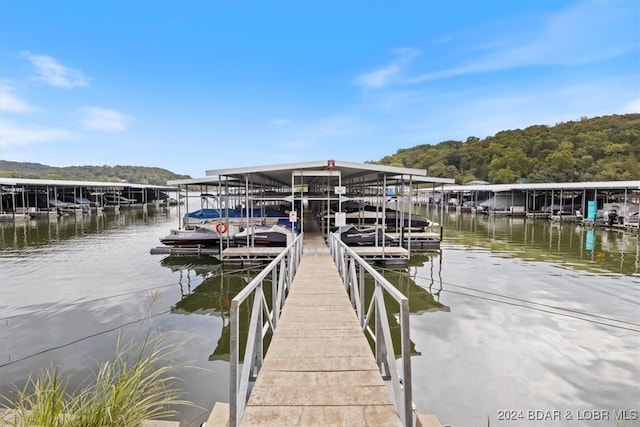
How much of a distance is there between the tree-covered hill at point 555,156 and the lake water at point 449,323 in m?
45.4

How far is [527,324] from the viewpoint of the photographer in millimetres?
6508

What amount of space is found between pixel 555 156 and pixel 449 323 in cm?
5728

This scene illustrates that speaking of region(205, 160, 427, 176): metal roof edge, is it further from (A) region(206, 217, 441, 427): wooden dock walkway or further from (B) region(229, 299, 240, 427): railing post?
(B) region(229, 299, 240, 427): railing post

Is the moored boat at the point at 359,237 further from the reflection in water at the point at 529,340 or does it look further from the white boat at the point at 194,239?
the white boat at the point at 194,239

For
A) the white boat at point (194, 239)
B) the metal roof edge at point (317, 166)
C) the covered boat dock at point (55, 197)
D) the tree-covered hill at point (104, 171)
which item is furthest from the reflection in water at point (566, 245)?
the tree-covered hill at point (104, 171)

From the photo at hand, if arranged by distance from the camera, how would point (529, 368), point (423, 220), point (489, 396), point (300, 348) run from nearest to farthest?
point (300, 348) < point (489, 396) < point (529, 368) < point (423, 220)

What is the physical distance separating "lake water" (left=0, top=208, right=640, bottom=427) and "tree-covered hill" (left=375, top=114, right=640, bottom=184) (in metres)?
45.4

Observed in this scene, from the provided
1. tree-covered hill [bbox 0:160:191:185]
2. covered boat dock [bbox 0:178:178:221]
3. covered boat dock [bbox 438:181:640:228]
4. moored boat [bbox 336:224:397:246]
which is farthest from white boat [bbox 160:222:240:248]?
tree-covered hill [bbox 0:160:191:185]

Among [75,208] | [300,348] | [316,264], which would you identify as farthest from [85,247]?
[75,208]

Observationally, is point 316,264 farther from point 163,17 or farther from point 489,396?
point 163,17

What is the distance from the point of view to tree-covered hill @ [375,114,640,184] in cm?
4869

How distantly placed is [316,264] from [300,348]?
4619mm

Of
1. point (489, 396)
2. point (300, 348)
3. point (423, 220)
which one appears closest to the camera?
point (300, 348)

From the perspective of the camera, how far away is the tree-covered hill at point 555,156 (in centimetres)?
4869
